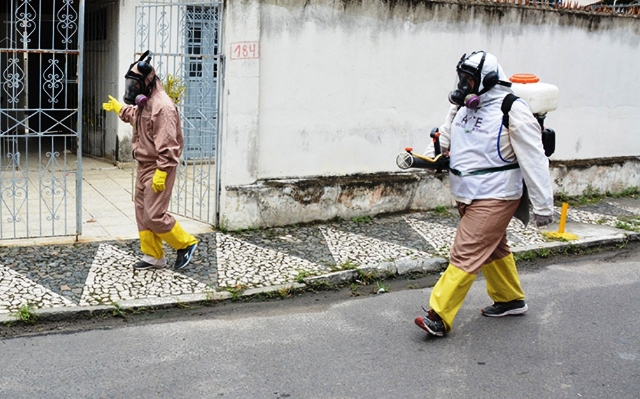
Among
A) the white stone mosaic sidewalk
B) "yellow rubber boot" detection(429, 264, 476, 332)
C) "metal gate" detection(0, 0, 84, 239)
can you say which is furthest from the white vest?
"metal gate" detection(0, 0, 84, 239)

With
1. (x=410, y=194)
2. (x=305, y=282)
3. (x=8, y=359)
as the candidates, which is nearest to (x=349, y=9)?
(x=410, y=194)

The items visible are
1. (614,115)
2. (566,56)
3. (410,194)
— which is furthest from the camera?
(614,115)

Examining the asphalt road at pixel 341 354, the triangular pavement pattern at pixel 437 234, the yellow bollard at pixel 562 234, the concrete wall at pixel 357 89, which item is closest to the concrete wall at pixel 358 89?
the concrete wall at pixel 357 89

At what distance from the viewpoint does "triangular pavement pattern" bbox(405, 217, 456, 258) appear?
7.51m

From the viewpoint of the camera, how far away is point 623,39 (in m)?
10.6

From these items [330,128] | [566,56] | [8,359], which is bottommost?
[8,359]

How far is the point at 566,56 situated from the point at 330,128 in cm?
393

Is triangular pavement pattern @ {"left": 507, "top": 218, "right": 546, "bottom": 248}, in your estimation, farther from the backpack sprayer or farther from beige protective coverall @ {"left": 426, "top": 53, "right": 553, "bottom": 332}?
beige protective coverall @ {"left": 426, "top": 53, "right": 553, "bottom": 332}

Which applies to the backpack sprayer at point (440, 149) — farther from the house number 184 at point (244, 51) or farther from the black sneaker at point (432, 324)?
the house number 184 at point (244, 51)

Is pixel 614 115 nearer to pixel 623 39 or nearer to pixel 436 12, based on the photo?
pixel 623 39

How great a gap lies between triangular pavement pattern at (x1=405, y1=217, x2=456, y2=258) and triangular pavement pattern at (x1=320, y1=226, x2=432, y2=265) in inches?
11.4

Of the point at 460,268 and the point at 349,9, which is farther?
the point at 349,9

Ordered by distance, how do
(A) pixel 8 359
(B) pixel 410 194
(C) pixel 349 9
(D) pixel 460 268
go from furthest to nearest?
(B) pixel 410 194
(C) pixel 349 9
(D) pixel 460 268
(A) pixel 8 359

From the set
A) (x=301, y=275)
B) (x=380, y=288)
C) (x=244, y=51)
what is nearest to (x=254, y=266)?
(x=301, y=275)
